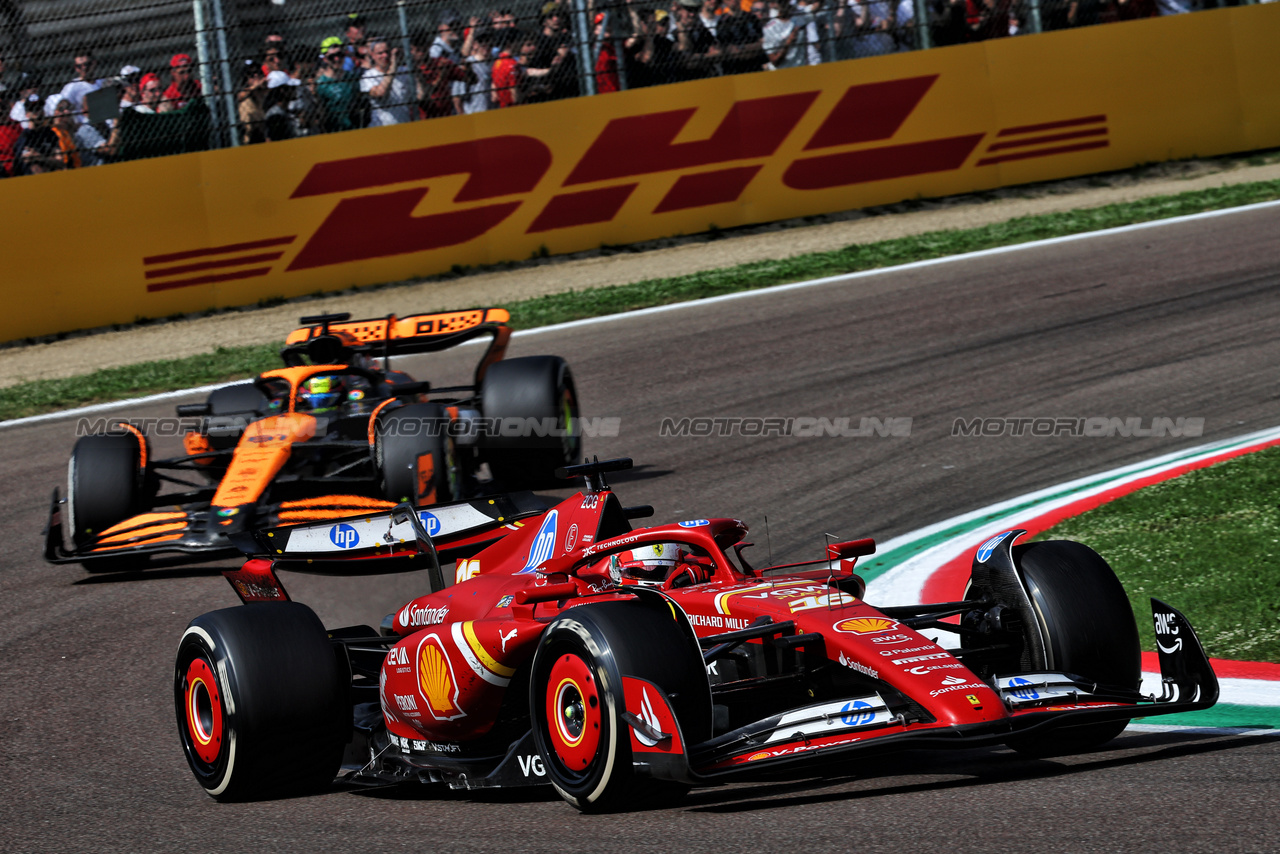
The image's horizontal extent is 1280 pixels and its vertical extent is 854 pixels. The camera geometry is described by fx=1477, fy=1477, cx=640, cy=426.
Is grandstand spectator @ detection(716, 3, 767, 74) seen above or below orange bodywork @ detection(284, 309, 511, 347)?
above

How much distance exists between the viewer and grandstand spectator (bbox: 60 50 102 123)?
50.8ft

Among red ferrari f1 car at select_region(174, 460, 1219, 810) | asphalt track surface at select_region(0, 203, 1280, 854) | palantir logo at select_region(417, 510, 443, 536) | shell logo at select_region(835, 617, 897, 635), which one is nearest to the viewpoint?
asphalt track surface at select_region(0, 203, 1280, 854)

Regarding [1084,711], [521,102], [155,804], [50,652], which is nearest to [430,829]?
[155,804]

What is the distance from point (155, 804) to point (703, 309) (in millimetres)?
9764

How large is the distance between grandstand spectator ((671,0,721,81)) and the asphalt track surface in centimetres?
338

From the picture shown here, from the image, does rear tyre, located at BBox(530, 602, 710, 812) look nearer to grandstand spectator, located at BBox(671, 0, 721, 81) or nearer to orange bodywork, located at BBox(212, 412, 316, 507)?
orange bodywork, located at BBox(212, 412, 316, 507)

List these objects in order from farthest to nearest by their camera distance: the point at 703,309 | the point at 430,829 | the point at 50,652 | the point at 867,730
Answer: the point at 703,309 → the point at 50,652 → the point at 430,829 → the point at 867,730

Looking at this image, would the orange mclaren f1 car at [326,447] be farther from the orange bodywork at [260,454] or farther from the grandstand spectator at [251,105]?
the grandstand spectator at [251,105]

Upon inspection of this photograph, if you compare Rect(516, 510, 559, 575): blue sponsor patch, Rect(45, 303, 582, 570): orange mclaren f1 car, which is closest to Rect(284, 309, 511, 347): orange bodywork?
Rect(45, 303, 582, 570): orange mclaren f1 car

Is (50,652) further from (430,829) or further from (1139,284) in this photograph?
(1139,284)

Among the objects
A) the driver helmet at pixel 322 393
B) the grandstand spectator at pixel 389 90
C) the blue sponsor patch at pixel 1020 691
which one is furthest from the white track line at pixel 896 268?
the blue sponsor patch at pixel 1020 691

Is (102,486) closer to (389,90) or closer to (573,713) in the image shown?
(573,713)

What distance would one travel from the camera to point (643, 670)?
3949 millimetres

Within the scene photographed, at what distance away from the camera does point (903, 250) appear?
15203 mm
